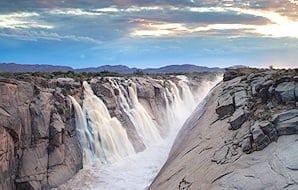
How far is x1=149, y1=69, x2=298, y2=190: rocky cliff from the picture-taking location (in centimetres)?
1091

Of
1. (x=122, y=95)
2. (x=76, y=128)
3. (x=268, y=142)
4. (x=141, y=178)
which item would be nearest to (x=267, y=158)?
(x=268, y=142)

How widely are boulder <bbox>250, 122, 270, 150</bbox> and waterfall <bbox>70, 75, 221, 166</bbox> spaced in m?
16.4

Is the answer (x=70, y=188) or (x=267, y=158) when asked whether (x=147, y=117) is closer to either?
(x=70, y=188)

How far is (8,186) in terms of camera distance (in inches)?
786

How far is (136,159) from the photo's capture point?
29391mm

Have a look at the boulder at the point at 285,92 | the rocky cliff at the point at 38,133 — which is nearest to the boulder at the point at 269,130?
the boulder at the point at 285,92

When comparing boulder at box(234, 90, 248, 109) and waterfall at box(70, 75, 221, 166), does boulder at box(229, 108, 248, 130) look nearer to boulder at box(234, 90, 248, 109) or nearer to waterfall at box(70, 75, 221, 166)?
boulder at box(234, 90, 248, 109)

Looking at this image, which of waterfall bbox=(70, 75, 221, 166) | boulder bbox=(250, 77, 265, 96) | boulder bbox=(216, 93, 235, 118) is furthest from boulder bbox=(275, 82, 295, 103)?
waterfall bbox=(70, 75, 221, 166)

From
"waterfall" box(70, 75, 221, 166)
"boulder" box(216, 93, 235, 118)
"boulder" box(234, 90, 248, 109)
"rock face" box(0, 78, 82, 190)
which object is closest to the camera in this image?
"boulder" box(234, 90, 248, 109)

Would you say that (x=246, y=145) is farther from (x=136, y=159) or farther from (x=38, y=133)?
(x=136, y=159)

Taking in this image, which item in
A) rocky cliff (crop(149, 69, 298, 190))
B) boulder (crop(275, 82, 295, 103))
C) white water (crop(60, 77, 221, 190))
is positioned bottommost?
white water (crop(60, 77, 221, 190))

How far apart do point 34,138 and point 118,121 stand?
36.4 ft

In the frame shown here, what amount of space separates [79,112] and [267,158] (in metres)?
18.8

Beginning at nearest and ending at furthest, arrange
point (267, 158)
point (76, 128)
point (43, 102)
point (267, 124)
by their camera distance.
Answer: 1. point (267, 158)
2. point (267, 124)
3. point (43, 102)
4. point (76, 128)
